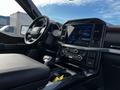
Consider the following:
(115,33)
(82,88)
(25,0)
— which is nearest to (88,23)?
(115,33)

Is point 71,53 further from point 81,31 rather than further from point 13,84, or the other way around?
point 13,84

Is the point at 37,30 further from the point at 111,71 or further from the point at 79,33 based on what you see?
the point at 111,71

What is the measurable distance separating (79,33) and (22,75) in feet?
3.37

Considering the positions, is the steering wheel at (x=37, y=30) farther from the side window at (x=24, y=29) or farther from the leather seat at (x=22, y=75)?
the leather seat at (x=22, y=75)

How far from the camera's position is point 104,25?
174 centimetres

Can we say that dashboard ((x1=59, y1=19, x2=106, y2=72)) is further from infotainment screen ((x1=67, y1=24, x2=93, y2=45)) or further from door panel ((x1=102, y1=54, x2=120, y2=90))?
door panel ((x1=102, y1=54, x2=120, y2=90))

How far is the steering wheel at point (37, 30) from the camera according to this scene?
7.13 ft

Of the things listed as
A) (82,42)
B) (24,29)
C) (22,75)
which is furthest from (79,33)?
(24,29)

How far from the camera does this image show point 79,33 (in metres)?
2.01

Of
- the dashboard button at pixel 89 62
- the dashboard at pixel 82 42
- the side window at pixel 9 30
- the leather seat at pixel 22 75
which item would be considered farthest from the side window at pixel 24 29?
the leather seat at pixel 22 75

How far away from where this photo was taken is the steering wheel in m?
2.17

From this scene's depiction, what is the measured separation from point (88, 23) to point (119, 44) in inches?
16.0

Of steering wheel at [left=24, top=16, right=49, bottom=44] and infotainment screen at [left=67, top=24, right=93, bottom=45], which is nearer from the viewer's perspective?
infotainment screen at [left=67, top=24, right=93, bottom=45]

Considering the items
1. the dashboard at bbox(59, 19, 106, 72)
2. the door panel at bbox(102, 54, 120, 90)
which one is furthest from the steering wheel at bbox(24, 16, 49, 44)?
the door panel at bbox(102, 54, 120, 90)
